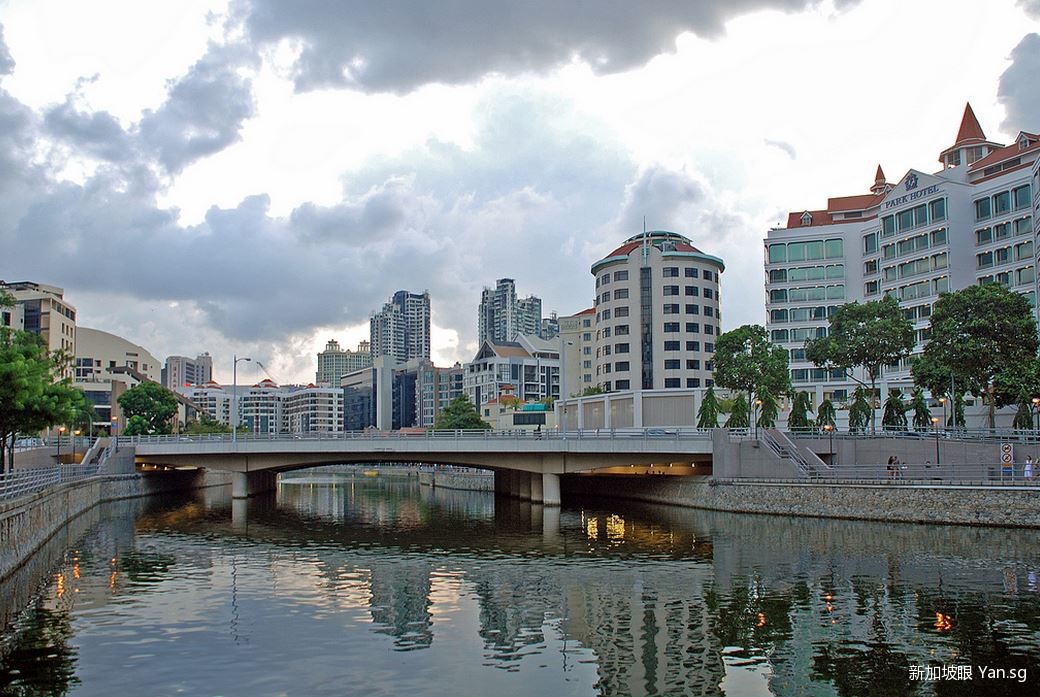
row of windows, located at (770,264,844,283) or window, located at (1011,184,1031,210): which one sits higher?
window, located at (1011,184,1031,210)

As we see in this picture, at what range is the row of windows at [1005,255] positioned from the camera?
313ft

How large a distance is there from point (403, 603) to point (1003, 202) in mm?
89652

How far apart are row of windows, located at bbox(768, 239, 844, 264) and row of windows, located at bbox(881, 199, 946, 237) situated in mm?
9151

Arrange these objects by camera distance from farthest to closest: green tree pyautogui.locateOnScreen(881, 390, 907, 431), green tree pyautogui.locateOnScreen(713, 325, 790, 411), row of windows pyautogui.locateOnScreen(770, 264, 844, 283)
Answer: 1. row of windows pyautogui.locateOnScreen(770, 264, 844, 283)
2. green tree pyautogui.locateOnScreen(713, 325, 790, 411)
3. green tree pyautogui.locateOnScreen(881, 390, 907, 431)

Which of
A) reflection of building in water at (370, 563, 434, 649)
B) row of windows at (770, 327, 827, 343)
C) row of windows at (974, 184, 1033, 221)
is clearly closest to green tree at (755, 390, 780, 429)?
row of windows at (974, 184, 1033, 221)

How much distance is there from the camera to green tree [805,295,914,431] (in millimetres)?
82938

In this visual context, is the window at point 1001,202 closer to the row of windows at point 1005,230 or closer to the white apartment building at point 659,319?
the row of windows at point 1005,230

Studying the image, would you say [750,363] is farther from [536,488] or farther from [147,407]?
[147,407]

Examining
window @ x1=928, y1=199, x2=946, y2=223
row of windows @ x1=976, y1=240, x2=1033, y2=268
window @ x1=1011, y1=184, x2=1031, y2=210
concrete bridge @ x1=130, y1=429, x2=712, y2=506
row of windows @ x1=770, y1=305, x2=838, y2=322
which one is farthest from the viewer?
row of windows @ x1=770, y1=305, x2=838, y2=322

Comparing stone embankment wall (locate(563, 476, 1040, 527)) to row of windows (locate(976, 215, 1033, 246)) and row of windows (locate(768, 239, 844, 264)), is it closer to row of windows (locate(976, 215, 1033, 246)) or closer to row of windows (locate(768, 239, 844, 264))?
row of windows (locate(976, 215, 1033, 246))

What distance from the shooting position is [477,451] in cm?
7506

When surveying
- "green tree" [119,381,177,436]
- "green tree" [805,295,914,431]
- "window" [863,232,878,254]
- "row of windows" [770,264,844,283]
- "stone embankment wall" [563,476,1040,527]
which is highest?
"window" [863,232,878,254]

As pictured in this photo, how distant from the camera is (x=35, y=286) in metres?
158

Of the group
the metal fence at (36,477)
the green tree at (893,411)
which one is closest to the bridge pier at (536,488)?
the green tree at (893,411)
